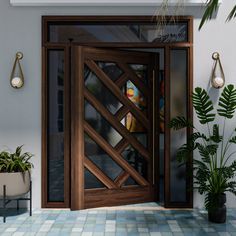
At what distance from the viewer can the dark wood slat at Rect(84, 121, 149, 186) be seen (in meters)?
4.31

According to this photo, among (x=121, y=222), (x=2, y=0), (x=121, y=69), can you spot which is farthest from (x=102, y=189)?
(x=2, y=0)

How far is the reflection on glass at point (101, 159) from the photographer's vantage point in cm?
432

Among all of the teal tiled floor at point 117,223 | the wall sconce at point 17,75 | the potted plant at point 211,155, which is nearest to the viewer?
the teal tiled floor at point 117,223

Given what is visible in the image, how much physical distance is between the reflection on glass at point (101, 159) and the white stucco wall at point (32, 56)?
63 cm

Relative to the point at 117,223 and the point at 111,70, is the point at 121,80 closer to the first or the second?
the point at 111,70

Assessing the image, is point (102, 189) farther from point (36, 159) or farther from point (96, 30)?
point (96, 30)

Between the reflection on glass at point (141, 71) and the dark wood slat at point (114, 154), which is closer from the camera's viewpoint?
the dark wood slat at point (114, 154)

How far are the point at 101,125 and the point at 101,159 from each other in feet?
1.46

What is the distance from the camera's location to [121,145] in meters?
4.45

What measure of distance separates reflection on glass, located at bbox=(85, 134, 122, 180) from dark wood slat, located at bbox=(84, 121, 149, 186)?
0.16 feet

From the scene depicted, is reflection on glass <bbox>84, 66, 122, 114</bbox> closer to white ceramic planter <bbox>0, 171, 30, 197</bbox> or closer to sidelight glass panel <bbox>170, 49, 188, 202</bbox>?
sidelight glass panel <bbox>170, 49, 188, 202</bbox>

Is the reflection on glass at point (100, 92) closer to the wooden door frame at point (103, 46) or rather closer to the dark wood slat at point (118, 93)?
the dark wood slat at point (118, 93)

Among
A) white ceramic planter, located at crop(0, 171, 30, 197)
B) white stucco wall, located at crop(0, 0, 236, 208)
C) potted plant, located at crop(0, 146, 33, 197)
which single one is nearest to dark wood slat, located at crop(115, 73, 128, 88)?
white stucco wall, located at crop(0, 0, 236, 208)

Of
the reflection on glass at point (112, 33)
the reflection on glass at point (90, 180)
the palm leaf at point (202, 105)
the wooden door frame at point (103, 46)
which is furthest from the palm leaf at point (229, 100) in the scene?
the reflection on glass at point (90, 180)
